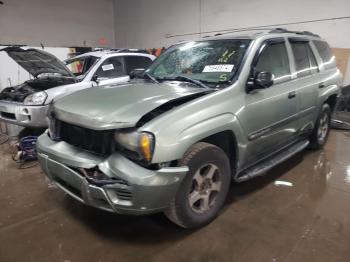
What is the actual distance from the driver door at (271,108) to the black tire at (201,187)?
39 cm

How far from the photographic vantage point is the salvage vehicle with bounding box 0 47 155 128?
168 inches

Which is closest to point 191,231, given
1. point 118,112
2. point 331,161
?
point 118,112

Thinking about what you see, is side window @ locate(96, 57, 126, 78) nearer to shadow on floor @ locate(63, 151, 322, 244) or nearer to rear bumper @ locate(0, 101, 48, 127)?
rear bumper @ locate(0, 101, 48, 127)

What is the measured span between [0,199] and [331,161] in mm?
3870

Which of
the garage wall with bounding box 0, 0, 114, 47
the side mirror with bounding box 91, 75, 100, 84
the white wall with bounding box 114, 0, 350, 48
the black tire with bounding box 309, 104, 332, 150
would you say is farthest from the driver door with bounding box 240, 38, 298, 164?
the garage wall with bounding box 0, 0, 114, 47

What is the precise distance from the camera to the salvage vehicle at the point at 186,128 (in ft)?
6.03

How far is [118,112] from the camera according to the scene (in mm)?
1941

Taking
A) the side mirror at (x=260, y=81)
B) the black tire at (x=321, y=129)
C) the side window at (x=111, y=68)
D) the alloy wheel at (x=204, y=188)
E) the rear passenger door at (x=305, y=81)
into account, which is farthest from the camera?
the side window at (x=111, y=68)

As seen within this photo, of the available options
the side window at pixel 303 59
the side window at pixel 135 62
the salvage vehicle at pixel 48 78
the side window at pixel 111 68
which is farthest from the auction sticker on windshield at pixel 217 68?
the side window at pixel 135 62

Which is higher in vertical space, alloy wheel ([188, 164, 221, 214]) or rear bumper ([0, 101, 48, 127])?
rear bumper ([0, 101, 48, 127])

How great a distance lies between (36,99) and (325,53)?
421 centimetres

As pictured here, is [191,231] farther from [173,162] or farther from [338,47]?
[338,47]

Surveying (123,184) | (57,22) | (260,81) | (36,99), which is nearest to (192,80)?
(260,81)

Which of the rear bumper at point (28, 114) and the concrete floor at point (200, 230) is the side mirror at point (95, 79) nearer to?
the rear bumper at point (28, 114)
